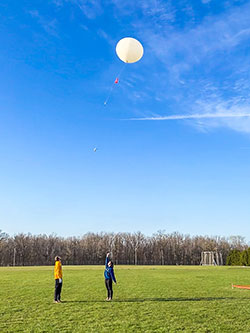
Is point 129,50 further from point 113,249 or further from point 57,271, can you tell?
point 113,249

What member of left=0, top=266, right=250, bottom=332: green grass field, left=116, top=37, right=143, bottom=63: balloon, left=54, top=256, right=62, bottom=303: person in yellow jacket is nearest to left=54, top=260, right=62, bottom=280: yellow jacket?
left=54, top=256, right=62, bottom=303: person in yellow jacket

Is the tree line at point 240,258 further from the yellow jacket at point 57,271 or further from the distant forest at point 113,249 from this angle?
the yellow jacket at point 57,271

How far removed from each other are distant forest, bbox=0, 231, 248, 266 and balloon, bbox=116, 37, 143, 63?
312 feet

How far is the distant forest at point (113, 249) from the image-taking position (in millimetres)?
107750

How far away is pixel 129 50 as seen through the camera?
1639cm

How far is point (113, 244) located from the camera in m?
115

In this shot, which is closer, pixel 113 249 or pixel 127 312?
pixel 127 312

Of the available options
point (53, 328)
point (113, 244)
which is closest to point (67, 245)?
point (113, 244)

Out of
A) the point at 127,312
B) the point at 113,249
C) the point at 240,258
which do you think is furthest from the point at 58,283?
the point at 113,249

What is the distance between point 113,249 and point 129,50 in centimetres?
10118

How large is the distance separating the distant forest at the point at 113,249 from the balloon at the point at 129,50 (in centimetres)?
9504

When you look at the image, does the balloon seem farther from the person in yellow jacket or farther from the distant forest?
the distant forest

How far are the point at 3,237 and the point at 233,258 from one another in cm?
7392

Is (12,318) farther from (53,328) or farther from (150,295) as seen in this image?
(150,295)
